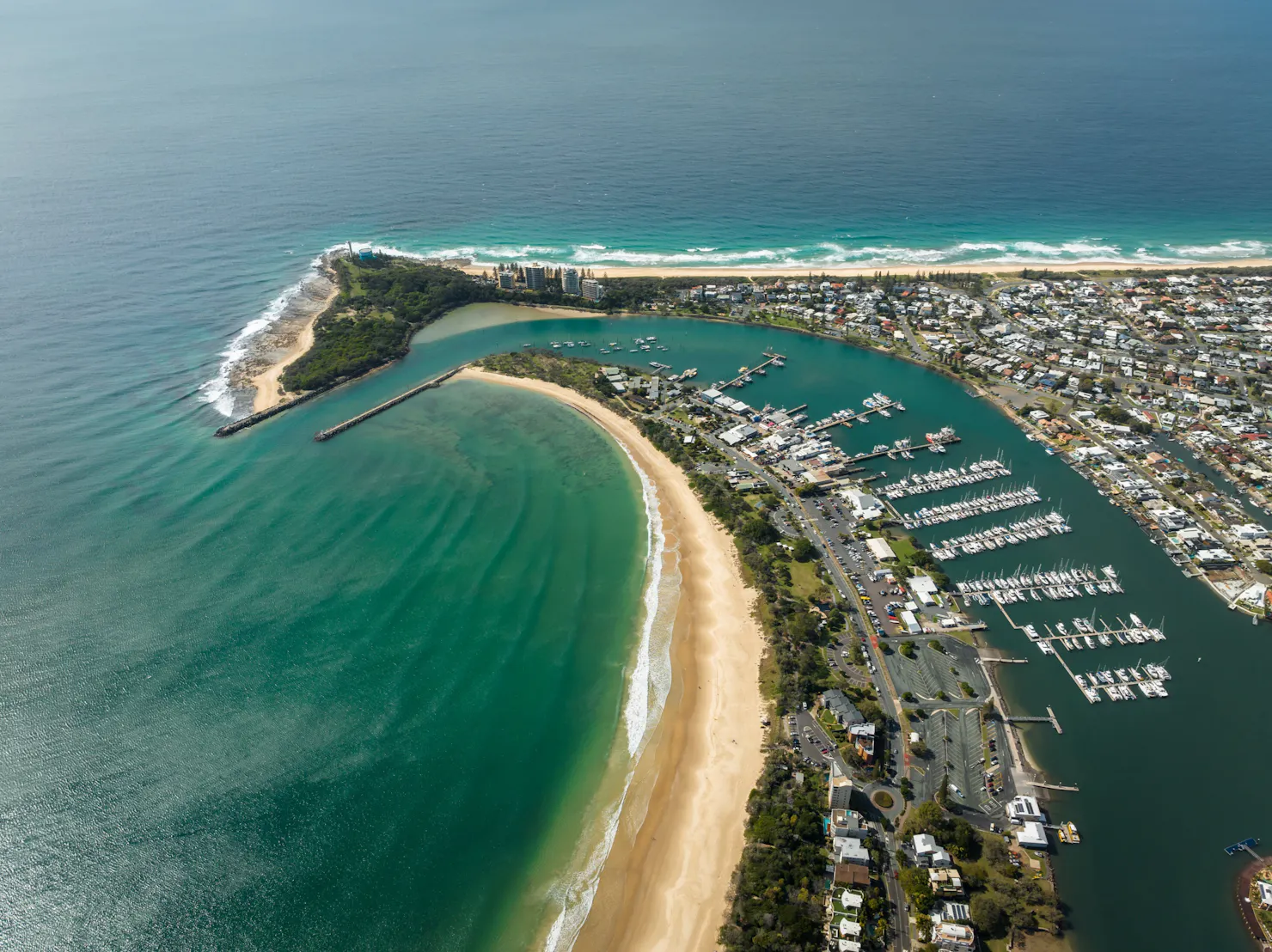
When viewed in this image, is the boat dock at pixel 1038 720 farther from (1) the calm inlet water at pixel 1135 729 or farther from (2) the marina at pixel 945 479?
(2) the marina at pixel 945 479

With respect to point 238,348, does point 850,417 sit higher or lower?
lower

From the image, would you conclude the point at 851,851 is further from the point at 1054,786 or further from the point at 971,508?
the point at 971,508

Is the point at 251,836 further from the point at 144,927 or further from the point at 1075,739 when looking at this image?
the point at 1075,739

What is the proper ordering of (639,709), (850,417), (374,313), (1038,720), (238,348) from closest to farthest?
(1038,720), (639,709), (850,417), (238,348), (374,313)

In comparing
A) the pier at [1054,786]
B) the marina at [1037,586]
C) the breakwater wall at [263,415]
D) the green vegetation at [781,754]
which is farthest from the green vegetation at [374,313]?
the pier at [1054,786]

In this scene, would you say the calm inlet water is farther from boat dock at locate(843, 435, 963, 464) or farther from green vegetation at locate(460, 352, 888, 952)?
green vegetation at locate(460, 352, 888, 952)

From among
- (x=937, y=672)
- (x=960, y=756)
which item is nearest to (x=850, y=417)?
(x=937, y=672)

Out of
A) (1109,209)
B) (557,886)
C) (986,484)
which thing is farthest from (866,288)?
(557,886)
